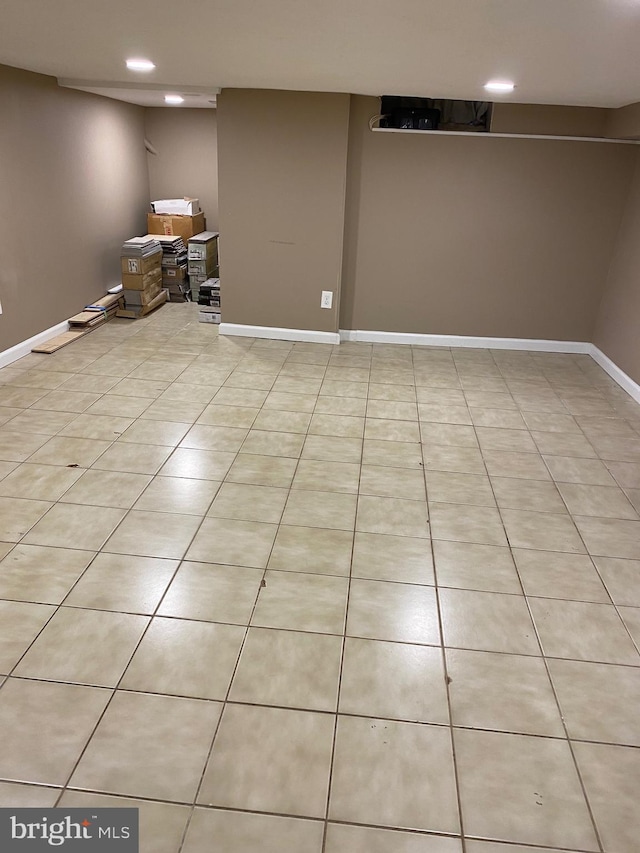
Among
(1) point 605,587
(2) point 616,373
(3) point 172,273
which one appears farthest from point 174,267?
(1) point 605,587

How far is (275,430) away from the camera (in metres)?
3.44

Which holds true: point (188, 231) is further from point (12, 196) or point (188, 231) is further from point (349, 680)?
point (349, 680)

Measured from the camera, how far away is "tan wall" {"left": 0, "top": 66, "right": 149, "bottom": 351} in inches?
161

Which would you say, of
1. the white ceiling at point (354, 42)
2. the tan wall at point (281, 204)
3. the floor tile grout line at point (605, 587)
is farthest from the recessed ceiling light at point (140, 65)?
the floor tile grout line at point (605, 587)

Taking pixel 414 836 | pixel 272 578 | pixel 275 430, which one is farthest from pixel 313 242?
A: pixel 414 836

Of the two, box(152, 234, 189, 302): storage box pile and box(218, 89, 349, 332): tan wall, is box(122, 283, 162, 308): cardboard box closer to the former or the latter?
box(152, 234, 189, 302): storage box pile

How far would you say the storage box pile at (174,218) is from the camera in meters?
6.22

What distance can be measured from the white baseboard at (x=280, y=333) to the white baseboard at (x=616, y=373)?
2.21 m

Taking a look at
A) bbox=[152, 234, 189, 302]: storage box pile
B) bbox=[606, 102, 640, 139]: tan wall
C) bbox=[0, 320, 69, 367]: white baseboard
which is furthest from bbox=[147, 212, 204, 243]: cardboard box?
bbox=[606, 102, 640, 139]: tan wall

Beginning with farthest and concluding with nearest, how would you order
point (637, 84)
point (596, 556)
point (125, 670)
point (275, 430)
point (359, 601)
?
1. point (275, 430)
2. point (637, 84)
3. point (596, 556)
4. point (359, 601)
5. point (125, 670)

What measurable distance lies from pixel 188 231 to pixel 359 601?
17.0 feet

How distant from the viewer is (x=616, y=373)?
4535 mm

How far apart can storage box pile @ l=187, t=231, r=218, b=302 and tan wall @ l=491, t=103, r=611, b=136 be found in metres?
2.94

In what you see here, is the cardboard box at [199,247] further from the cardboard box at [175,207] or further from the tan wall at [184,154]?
the tan wall at [184,154]
